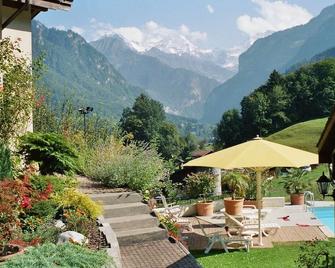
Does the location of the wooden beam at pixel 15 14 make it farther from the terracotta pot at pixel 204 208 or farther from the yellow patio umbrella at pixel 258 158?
the terracotta pot at pixel 204 208

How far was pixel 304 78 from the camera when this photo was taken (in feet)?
228

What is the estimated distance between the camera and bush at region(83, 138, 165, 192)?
12.1 meters

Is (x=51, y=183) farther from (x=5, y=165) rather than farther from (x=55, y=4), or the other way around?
(x=55, y=4)

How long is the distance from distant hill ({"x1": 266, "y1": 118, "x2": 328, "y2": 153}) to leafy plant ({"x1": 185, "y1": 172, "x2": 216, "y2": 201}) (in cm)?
3065

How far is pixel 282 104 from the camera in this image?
65938 millimetres

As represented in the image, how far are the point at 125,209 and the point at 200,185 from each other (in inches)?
345

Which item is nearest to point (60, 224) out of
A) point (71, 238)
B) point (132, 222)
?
point (71, 238)

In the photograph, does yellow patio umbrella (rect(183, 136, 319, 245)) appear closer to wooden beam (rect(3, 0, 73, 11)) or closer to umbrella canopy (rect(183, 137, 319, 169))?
umbrella canopy (rect(183, 137, 319, 169))

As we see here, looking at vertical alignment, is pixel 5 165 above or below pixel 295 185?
above

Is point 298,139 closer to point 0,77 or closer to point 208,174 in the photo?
point 208,174

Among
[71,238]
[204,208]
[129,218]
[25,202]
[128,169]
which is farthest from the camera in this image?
[204,208]

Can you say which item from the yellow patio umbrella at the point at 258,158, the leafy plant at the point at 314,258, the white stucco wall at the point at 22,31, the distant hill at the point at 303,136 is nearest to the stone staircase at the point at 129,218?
the yellow patio umbrella at the point at 258,158

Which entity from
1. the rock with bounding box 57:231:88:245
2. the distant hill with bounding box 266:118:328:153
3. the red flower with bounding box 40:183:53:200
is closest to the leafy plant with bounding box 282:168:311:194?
the red flower with bounding box 40:183:53:200

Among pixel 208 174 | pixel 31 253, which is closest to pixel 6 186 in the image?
pixel 31 253
